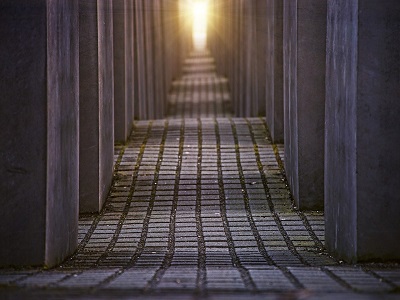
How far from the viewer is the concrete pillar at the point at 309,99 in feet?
34.3

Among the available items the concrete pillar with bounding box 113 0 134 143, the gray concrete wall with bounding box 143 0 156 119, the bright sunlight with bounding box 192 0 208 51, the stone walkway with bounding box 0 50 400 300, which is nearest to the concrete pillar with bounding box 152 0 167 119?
the gray concrete wall with bounding box 143 0 156 119

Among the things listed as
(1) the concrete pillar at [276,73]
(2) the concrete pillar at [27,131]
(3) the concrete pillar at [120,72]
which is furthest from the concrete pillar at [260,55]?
(2) the concrete pillar at [27,131]

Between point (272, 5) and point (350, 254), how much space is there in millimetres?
6651

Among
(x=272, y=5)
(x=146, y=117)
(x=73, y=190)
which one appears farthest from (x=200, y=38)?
(x=73, y=190)

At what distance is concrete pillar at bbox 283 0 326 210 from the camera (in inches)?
412

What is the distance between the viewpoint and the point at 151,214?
10289mm

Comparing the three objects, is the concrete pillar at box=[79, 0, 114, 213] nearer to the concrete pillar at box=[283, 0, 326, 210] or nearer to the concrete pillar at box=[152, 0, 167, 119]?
the concrete pillar at box=[283, 0, 326, 210]

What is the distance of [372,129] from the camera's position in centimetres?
731

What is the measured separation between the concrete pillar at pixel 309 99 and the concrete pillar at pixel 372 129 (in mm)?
2804

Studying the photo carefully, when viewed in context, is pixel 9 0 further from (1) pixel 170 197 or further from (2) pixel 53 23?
(1) pixel 170 197

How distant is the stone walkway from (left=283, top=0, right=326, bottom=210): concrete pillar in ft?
1.16

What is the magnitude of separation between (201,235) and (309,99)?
2137 millimetres

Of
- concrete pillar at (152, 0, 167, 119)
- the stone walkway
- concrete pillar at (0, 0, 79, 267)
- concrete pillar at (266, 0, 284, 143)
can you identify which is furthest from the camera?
concrete pillar at (152, 0, 167, 119)

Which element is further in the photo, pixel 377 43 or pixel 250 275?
pixel 377 43
